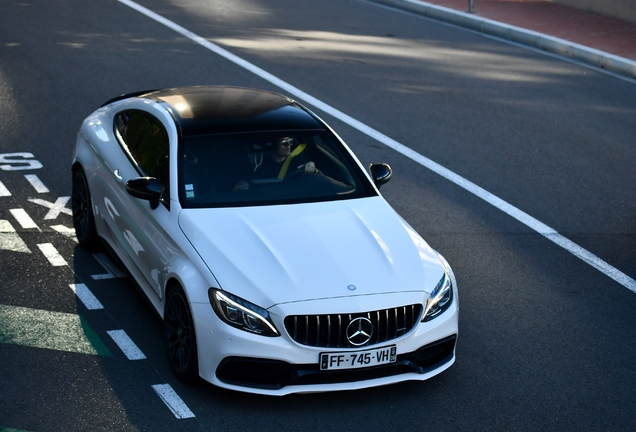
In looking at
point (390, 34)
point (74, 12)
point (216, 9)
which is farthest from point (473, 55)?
point (74, 12)

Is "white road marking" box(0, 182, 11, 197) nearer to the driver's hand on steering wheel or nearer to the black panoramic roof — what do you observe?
the black panoramic roof

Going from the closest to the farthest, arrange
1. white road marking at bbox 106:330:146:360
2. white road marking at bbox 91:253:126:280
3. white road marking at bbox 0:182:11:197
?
1. white road marking at bbox 106:330:146:360
2. white road marking at bbox 91:253:126:280
3. white road marking at bbox 0:182:11:197

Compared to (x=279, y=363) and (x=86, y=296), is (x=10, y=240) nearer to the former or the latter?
(x=86, y=296)

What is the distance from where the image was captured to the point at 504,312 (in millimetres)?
7508

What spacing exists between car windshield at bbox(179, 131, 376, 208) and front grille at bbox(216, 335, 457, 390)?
1348 millimetres

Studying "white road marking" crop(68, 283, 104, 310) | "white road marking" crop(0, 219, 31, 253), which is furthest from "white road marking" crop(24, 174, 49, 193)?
"white road marking" crop(68, 283, 104, 310)

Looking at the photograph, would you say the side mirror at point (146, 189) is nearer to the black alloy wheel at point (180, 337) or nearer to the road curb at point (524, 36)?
the black alloy wheel at point (180, 337)

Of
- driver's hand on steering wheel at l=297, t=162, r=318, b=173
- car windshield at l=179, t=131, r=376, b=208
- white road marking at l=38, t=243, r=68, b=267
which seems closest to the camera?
car windshield at l=179, t=131, r=376, b=208

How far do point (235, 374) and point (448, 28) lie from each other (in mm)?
14293

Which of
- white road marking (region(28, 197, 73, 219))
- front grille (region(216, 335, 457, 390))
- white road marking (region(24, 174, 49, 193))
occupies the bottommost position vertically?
white road marking (region(28, 197, 73, 219))

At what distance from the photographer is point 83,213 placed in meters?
8.23

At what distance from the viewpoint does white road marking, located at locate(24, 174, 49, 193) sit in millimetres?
9477

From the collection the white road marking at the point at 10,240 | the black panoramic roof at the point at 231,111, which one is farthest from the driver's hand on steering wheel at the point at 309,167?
the white road marking at the point at 10,240

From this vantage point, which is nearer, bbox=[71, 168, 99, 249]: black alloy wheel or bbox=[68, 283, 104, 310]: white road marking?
bbox=[68, 283, 104, 310]: white road marking
